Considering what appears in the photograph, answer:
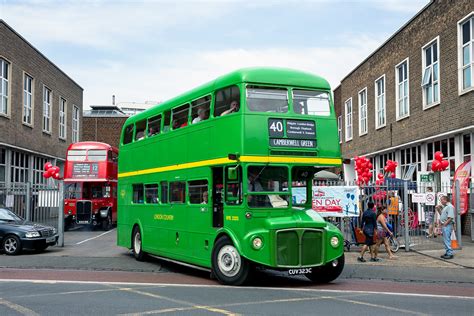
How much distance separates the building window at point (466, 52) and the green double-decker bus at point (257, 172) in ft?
34.3

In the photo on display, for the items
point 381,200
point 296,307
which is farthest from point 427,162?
point 296,307

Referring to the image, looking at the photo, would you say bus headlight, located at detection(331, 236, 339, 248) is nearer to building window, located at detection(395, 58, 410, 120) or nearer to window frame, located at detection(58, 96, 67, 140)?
building window, located at detection(395, 58, 410, 120)

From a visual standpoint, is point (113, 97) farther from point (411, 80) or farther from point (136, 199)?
point (136, 199)

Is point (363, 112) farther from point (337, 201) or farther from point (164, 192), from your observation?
point (164, 192)

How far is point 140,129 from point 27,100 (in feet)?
60.9

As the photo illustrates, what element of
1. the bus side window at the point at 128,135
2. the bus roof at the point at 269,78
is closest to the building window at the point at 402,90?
the bus side window at the point at 128,135

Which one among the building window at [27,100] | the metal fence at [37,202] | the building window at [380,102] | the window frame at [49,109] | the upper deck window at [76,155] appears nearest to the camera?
the metal fence at [37,202]

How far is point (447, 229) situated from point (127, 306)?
1002 cm

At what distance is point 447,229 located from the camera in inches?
603

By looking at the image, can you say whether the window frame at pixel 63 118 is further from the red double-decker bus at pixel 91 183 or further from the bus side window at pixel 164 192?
the bus side window at pixel 164 192

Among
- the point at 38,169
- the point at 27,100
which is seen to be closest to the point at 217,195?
the point at 27,100

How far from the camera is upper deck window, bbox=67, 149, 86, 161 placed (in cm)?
2650

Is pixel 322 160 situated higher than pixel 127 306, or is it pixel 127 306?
pixel 322 160

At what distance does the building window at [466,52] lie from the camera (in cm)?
1975
